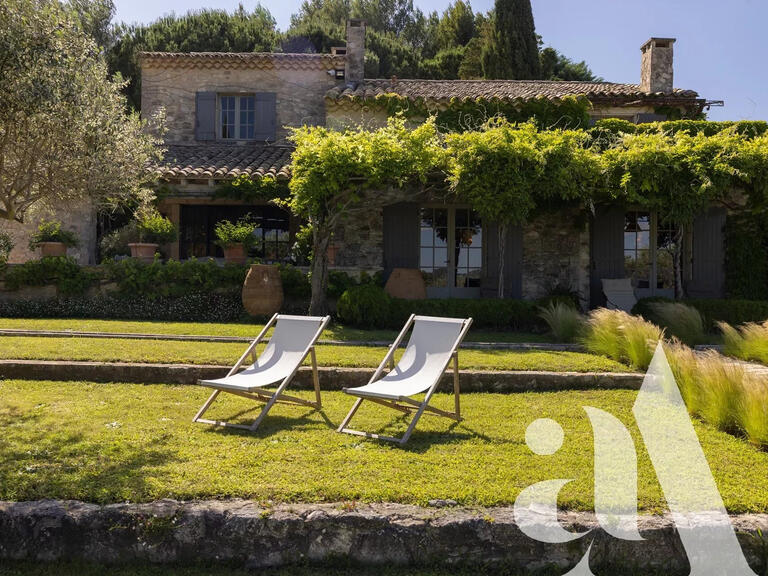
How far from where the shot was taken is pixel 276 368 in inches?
240

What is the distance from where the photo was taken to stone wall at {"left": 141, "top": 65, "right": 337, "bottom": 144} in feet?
56.1

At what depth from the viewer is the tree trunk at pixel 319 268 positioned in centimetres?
1160

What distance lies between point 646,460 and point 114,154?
6604 millimetres

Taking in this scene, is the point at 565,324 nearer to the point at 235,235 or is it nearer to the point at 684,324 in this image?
the point at 684,324

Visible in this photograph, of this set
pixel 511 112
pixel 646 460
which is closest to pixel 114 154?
pixel 646 460

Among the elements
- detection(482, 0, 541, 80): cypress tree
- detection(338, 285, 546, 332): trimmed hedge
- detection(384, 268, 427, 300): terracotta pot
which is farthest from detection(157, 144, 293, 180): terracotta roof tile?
detection(482, 0, 541, 80): cypress tree

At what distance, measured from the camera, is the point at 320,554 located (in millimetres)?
3389

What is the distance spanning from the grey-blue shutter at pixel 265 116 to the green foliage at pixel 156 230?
4.55 m

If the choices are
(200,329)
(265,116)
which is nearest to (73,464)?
(200,329)

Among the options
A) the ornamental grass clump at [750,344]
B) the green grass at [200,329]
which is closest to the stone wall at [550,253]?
the green grass at [200,329]

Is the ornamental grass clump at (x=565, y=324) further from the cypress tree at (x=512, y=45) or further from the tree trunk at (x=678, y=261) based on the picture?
the cypress tree at (x=512, y=45)

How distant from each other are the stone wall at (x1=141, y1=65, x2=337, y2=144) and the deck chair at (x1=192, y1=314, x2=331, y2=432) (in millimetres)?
11490

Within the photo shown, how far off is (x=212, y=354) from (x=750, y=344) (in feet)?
21.0

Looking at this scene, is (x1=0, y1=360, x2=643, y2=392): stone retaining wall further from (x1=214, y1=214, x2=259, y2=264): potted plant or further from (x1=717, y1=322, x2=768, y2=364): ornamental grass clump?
(x1=214, y1=214, x2=259, y2=264): potted plant
